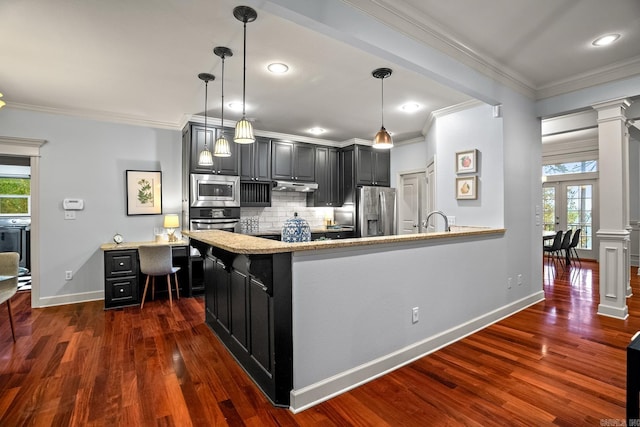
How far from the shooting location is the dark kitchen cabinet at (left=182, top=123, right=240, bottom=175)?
4.51 meters

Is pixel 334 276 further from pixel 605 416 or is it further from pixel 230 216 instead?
pixel 230 216

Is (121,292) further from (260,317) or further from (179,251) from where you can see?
(260,317)

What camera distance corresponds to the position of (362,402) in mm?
1979

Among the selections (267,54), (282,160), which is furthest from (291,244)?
(282,160)

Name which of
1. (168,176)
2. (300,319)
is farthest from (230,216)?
(300,319)

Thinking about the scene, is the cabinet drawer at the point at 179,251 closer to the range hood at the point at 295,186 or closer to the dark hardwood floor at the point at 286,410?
the dark hardwood floor at the point at 286,410

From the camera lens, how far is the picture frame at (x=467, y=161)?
365cm

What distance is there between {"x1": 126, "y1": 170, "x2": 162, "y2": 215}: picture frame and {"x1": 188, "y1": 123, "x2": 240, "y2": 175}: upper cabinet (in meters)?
0.69

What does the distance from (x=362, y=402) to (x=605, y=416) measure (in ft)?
4.39

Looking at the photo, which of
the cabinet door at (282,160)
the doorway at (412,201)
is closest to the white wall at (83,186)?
the cabinet door at (282,160)

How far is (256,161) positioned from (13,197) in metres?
5.92

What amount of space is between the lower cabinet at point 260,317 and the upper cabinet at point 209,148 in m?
2.08

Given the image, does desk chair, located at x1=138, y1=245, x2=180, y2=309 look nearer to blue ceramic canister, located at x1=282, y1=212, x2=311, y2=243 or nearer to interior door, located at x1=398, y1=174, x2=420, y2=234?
blue ceramic canister, located at x1=282, y1=212, x2=311, y2=243

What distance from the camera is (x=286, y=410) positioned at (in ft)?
6.27
